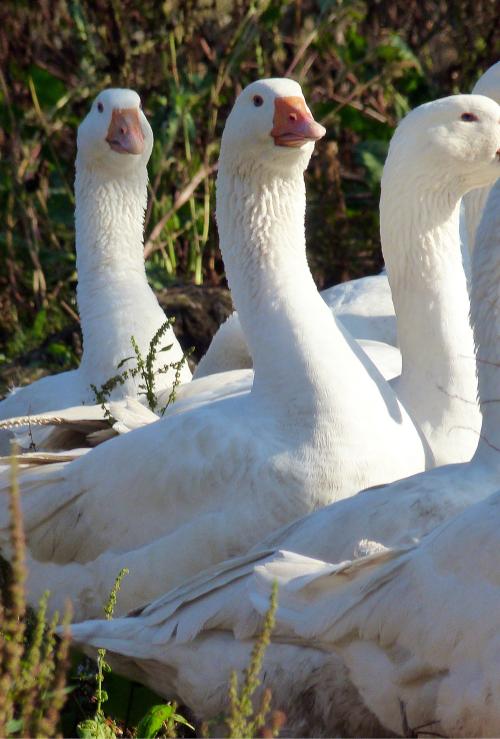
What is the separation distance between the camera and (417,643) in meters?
3.74

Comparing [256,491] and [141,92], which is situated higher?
[141,92]

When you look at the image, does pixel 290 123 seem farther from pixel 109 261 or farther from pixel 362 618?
pixel 362 618

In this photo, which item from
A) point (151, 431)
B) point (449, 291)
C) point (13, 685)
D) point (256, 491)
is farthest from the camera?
point (449, 291)

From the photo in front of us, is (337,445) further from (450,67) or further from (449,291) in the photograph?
(450,67)

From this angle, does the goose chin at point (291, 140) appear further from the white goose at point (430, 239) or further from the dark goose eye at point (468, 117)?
the dark goose eye at point (468, 117)

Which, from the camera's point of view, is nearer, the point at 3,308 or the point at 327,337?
the point at 327,337

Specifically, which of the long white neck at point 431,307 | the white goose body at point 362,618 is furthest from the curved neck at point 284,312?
the white goose body at point 362,618

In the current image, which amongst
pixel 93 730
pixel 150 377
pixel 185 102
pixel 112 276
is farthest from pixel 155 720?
pixel 185 102

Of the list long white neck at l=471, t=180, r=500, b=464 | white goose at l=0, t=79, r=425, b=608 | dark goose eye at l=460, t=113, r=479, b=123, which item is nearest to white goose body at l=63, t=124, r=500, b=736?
long white neck at l=471, t=180, r=500, b=464

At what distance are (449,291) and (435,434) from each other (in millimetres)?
705

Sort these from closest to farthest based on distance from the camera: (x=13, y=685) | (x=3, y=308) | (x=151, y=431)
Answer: (x=13, y=685), (x=151, y=431), (x=3, y=308)

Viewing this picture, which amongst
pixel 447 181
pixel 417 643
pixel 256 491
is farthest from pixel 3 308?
pixel 417 643

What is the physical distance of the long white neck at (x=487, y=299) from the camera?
466cm

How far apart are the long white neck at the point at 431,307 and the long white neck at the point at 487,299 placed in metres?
0.66
